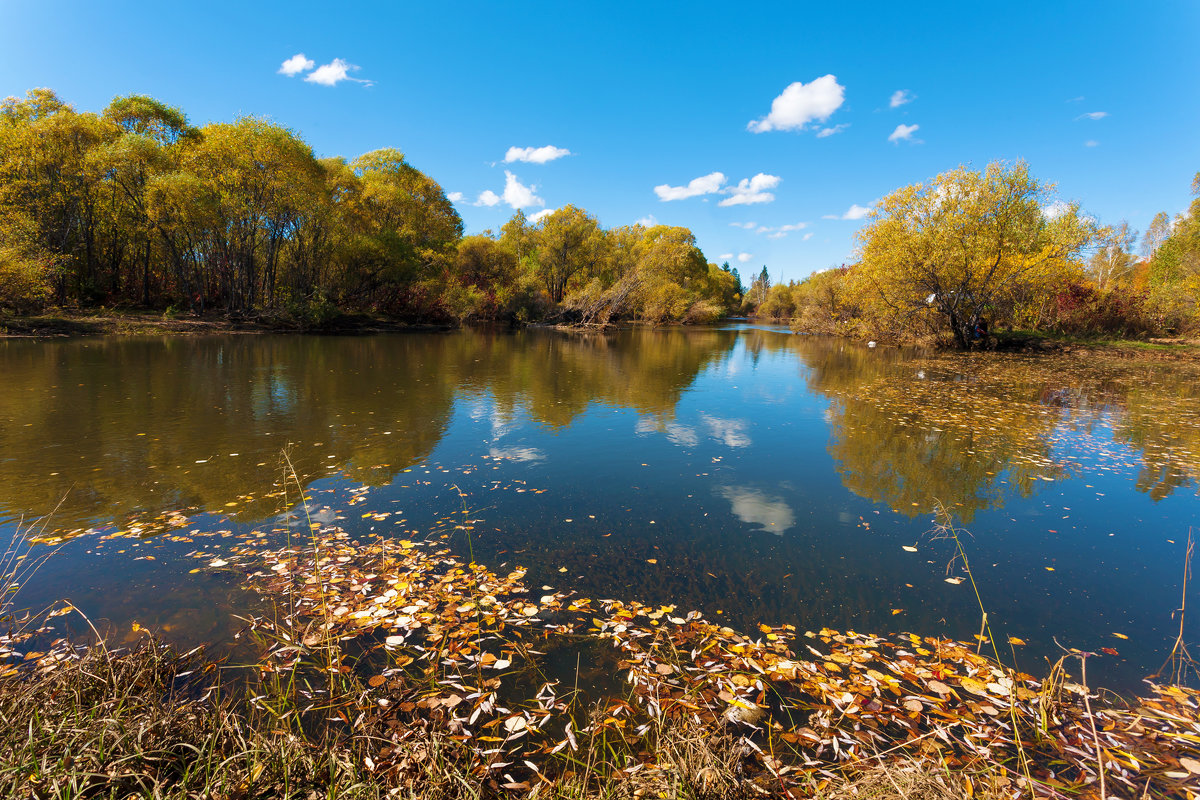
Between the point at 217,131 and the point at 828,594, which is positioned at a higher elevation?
the point at 217,131

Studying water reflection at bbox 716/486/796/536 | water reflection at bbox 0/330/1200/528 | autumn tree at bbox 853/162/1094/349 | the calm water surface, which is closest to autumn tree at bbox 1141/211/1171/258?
autumn tree at bbox 853/162/1094/349

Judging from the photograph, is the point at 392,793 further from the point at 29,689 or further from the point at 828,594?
the point at 828,594

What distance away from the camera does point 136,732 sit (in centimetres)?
262

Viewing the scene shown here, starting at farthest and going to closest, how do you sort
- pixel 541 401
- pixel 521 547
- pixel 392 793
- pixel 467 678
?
1. pixel 541 401
2. pixel 521 547
3. pixel 467 678
4. pixel 392 793

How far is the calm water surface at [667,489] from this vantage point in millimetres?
4887

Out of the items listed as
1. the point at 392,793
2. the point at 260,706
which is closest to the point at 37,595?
the point at 260,706

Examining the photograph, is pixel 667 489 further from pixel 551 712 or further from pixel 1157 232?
pixel 1157 232

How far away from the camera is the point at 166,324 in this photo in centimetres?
3247

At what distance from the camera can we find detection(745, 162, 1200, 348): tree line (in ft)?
99.2

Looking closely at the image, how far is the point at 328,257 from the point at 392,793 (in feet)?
164

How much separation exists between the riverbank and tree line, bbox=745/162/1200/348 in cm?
3959

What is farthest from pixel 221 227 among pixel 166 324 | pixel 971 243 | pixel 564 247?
pixel 971 243

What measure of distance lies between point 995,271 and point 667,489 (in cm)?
3562

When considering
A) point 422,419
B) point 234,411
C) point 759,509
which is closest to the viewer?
point 759,509
